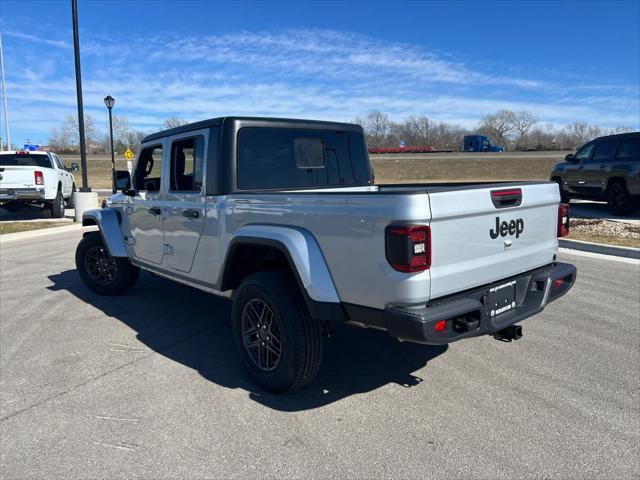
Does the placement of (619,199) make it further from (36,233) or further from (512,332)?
(36,233)

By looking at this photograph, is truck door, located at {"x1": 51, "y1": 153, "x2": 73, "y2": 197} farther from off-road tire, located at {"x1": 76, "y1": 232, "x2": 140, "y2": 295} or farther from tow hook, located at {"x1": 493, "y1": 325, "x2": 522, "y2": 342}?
tow hook, located at {"x1": 493, "y1": 325, "x2": 522, "y2": 342}

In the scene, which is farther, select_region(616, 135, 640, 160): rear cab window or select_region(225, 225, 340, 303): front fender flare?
select_region(616, 135, 640, 160): rear cab window

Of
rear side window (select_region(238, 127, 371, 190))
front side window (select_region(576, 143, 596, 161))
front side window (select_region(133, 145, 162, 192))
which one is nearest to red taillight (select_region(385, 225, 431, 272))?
rear side window (select_region(238, 127, 371, 190))

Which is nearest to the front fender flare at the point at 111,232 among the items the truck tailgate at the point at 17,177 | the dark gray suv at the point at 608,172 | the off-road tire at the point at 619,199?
the truck tailgate at the point at 17,177

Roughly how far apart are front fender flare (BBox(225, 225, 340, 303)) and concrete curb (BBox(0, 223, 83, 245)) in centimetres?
992

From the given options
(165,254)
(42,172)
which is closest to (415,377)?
(165,254)

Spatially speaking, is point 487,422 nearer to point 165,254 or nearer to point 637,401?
point 637,401

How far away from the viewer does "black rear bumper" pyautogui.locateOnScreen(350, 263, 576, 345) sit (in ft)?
9.16

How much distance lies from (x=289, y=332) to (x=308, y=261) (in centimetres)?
50

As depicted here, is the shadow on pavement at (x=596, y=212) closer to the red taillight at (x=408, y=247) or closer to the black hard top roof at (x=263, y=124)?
the black hard top roof at (x=263, y=124)

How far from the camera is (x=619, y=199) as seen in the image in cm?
1209

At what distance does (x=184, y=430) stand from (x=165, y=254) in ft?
6.83

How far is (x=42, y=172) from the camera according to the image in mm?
13312

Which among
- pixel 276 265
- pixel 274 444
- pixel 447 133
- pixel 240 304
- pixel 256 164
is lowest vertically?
pixel 274 444
